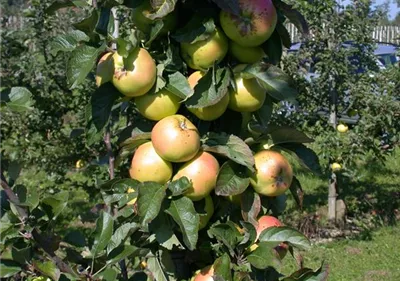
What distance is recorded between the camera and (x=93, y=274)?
1.17 meters

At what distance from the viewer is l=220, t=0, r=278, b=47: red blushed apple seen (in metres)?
1.15

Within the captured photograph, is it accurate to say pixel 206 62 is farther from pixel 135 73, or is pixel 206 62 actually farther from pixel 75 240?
pixel 75 240

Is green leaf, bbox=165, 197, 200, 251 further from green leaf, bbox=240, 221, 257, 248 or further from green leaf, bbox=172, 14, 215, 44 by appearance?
green leaf, bbox=172, 14, 215, 44

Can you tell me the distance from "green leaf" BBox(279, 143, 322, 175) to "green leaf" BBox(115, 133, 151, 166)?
0.28 meters

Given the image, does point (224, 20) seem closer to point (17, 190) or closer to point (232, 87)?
point (232, 87)

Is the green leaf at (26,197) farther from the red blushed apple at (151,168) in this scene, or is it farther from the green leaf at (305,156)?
the green leaf at (305,156)

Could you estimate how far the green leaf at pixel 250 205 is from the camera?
1.18 m

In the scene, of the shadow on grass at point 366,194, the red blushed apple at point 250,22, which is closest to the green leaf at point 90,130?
the red blushed apple at point 250,22

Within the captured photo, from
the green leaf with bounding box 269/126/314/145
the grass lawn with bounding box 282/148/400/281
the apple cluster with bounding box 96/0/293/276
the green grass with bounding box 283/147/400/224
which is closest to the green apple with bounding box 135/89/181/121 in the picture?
the apple cluster with bounding box 96/0/293/276

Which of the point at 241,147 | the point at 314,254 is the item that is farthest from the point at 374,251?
the point at 241,147

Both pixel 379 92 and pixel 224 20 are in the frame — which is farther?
pixel 379 92

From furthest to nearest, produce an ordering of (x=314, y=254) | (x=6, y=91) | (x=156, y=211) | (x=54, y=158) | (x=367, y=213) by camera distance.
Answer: (x=367, y=213), (x=314, y=254), (x=54, y=158), (x=6, y=91), (x=156, y=211)

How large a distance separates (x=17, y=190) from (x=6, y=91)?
0.63 feet

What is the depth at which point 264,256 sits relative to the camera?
3.67 feet
